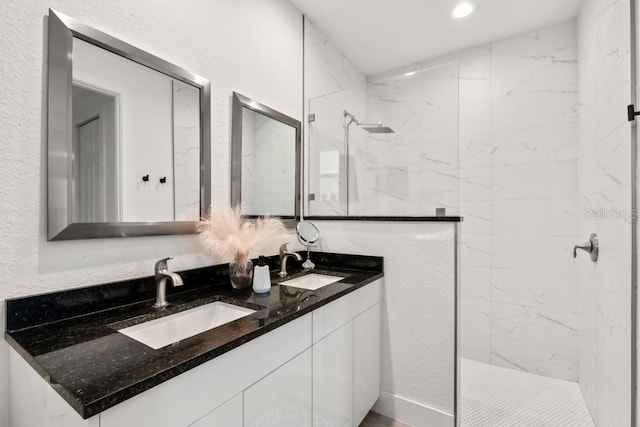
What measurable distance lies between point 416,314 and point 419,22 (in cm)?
206

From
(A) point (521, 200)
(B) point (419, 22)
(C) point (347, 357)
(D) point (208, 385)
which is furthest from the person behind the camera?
(A) point (521, 200)

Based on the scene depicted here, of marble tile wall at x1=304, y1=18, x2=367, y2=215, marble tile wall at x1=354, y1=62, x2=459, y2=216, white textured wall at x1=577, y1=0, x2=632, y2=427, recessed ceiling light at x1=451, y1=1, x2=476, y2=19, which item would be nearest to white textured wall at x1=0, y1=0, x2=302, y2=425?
marble tile wall at x1=304, y1=18, x2=367, y2=215

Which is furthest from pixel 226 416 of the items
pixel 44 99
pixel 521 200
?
pixel 521 200

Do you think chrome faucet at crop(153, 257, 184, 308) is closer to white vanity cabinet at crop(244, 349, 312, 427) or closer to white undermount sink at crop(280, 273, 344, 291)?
white vanity cabinet at crop(244, 349, 312, 427)

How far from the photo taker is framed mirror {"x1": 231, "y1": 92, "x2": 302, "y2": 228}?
160 centimetres

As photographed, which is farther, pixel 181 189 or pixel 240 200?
pixel 240 200

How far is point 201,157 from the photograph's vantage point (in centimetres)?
140

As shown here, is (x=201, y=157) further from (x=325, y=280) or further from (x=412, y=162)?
(x=412, y=162)

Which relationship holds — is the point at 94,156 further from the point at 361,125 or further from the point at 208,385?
the point at 361,125

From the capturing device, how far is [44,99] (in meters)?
0.94

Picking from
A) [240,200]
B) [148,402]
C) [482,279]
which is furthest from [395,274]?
[148,402]

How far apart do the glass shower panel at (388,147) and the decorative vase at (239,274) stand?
0.89 metres

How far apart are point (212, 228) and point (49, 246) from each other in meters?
0.54

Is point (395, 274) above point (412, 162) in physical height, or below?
below
